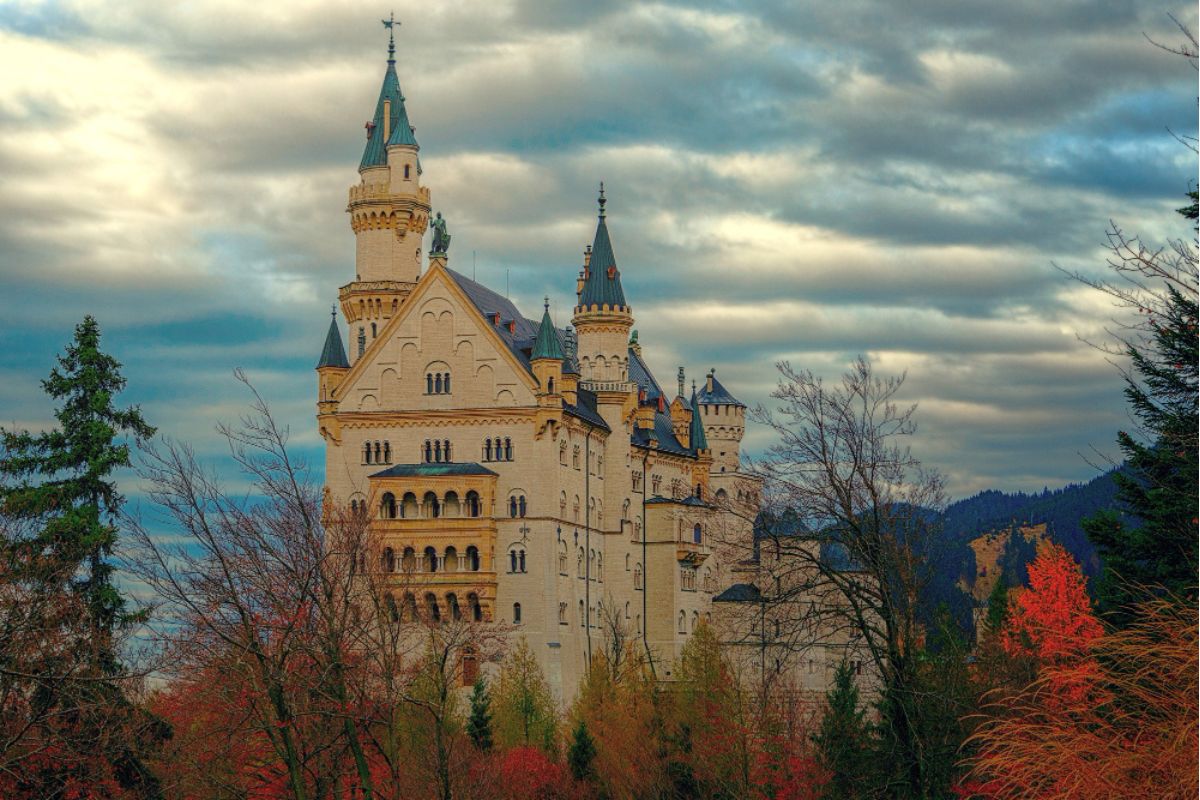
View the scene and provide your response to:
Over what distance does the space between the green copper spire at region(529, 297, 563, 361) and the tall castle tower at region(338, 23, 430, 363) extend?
11.4 meters

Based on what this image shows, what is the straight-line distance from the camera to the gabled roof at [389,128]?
123875 millimetres

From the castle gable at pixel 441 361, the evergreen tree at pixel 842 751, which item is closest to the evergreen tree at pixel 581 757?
the evergreen tree at pixel 842 751

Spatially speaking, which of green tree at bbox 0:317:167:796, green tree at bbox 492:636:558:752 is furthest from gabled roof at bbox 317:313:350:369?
green tree at bbox 0:317:167:796

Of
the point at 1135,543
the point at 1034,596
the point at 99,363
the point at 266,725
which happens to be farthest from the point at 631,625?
the point at 266,725

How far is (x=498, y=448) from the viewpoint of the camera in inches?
4547

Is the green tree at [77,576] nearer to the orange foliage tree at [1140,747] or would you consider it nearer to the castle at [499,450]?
the orange foliage tree at [1140,747]

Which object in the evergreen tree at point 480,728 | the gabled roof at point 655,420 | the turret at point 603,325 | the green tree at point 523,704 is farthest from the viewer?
the gabled roof at point 655,420

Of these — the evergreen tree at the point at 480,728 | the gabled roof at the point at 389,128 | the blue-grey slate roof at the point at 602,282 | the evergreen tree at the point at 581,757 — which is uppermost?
the gabled roof at the point at 389,128

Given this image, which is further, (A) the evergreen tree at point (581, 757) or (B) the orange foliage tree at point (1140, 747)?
(A) the evergreen tree at point (581, 757)

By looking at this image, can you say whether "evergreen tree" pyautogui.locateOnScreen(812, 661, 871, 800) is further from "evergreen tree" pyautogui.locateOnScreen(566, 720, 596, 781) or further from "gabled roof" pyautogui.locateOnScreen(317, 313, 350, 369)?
"gabled roof" pyautogui.locateOnScreen(317, 313, 350, 369)

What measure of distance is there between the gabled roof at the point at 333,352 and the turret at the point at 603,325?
50.4 ft

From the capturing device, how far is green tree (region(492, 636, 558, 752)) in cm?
9400

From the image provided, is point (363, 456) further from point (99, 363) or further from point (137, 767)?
point (137, 767)

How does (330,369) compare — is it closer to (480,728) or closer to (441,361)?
(441,361)
